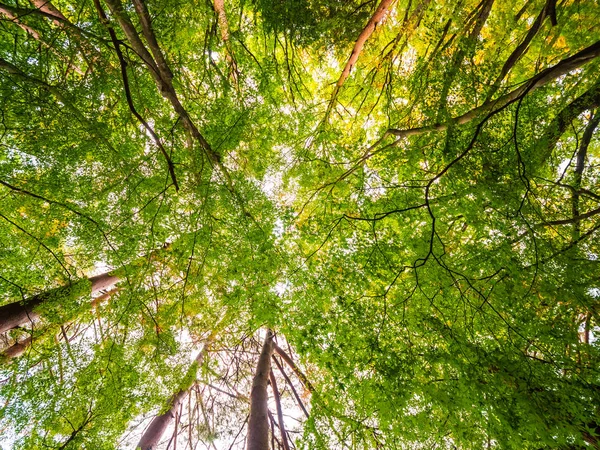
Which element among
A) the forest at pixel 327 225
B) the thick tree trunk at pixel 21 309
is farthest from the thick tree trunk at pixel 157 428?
the thick tree trunk at pixel 21 309

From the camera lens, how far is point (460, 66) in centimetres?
311

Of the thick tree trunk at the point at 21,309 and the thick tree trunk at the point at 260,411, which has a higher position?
the thick tree trunk at the point at 21,309

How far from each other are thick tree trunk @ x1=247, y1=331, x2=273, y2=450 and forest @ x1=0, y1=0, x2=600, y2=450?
47 mm

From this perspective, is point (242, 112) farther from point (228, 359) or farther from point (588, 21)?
point (228, 359)

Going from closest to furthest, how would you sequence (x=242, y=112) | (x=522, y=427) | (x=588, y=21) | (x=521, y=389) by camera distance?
(x=522, y=427) → (x=521, y=389) → (x=588, y=21) → (x=242, y=112)

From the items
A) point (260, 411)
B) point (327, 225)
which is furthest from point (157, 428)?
point (327, 225)

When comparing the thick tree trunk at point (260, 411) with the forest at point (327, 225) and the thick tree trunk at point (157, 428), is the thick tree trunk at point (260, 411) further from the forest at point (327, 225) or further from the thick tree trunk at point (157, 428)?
the thick tree trunk at point (157, 428)

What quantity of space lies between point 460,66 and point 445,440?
4.92 meters

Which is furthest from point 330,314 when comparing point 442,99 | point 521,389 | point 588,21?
point 588,21

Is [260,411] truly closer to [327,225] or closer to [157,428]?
[157,428]

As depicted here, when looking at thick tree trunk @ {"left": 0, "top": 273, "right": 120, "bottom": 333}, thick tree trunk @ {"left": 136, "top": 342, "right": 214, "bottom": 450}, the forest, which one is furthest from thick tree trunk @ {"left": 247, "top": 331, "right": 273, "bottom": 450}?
thick tree trunk @ {"left": 0, "top": 273, "right": 120, "bottom": 333}

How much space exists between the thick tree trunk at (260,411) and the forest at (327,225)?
47mm

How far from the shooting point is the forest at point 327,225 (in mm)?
2914

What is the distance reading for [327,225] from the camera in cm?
396
